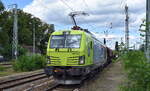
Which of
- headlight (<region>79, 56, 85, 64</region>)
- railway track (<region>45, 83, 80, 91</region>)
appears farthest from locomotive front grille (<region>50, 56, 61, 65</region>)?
railway track (<region>45, 83, 80, 91</region>)

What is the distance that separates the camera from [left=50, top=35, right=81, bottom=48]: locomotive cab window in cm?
1322

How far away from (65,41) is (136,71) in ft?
25.2

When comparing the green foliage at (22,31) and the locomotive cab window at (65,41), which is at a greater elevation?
the green foliage at (22,31)

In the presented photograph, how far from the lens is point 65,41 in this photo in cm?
1340

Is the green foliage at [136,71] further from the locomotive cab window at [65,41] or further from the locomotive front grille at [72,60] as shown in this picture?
the locomotive cab window at [65,41]

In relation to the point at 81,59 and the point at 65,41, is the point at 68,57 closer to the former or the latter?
the point at 81,59

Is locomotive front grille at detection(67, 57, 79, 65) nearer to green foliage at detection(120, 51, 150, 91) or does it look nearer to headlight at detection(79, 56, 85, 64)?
headlight at detection(79, 56, 85, 64)

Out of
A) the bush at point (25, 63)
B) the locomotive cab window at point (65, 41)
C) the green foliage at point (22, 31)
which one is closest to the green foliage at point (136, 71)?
the locomotive cab window at point (65, 41)

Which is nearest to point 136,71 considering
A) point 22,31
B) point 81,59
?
point 81,59

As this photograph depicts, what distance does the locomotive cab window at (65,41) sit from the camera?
13.2 meters

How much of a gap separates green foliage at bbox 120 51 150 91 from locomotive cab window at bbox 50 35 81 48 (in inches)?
253

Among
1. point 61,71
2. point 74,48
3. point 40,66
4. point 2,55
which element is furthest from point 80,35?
point 2,55

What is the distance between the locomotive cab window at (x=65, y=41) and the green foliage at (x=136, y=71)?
253 inches

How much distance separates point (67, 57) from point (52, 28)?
72.2m
